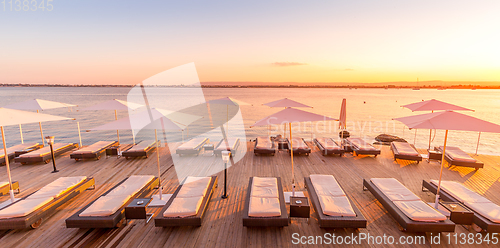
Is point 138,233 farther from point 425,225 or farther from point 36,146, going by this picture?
point 36,146

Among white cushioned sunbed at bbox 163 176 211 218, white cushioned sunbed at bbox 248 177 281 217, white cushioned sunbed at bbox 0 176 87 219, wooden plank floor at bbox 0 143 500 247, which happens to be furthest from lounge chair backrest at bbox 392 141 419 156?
white cushioned sunbed at bbox 0 176 87 219

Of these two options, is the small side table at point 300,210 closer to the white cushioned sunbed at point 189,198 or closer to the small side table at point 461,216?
the white cushioned sunbed at point 189,198

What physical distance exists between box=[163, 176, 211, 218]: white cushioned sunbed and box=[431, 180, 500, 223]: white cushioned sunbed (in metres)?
5.55

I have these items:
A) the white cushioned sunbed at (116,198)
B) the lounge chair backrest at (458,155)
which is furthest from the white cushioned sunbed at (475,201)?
the white cushioned sunbed at (116,198)

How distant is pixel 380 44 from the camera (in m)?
17.3

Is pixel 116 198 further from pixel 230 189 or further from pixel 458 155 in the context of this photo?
pixel 458 155

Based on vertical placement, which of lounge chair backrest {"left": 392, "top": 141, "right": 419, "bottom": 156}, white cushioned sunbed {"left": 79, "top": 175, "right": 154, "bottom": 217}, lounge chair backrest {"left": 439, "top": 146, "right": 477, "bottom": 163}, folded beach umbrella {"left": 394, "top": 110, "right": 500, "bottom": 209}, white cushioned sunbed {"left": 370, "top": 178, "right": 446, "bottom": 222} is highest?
folded beach umbrella {"left": 394, "top": 110, "right": 500, "bottom": 209}

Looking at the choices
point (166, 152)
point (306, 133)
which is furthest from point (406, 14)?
point (166, 152)

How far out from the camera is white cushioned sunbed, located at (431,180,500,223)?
150 inches

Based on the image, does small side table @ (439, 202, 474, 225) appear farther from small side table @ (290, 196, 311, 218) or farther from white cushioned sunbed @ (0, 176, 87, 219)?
white cushioned sunbed @ (0, 176, 87, 219)

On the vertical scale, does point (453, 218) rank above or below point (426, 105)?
below

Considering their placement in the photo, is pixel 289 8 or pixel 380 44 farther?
pixel 380 44

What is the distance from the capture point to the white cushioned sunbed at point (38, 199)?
3.88 m

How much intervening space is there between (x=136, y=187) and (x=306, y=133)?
18.2 metres
